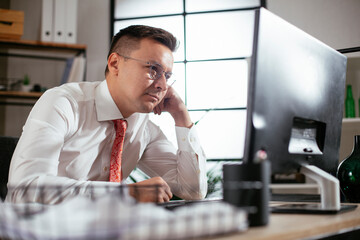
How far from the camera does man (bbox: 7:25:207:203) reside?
1418 mm

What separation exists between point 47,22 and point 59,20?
0.10 m

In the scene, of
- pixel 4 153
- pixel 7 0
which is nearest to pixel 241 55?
pixel 7 0

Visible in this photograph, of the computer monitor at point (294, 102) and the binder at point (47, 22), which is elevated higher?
the binder at point (47, 22)

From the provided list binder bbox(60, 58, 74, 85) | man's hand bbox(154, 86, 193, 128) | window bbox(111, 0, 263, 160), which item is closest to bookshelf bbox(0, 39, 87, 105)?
binder bbox(60, 58, 74, 85)

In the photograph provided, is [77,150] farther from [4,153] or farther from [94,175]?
[4,153]

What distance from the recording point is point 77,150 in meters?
1.44

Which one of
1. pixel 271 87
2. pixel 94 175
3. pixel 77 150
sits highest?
pixel 271 87

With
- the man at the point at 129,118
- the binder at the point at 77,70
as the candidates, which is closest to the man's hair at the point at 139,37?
the man at the point at 129,118

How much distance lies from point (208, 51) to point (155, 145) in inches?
78.0

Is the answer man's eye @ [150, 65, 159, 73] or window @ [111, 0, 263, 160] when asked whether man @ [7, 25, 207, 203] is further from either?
window @ [111, 0, 263, 160]

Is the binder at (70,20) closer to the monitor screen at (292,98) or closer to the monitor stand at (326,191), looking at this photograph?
the monitor screen at (292,98)

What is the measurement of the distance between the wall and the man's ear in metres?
1.99

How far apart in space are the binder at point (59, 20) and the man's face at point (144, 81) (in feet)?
6.20

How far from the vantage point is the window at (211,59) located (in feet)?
11.3
